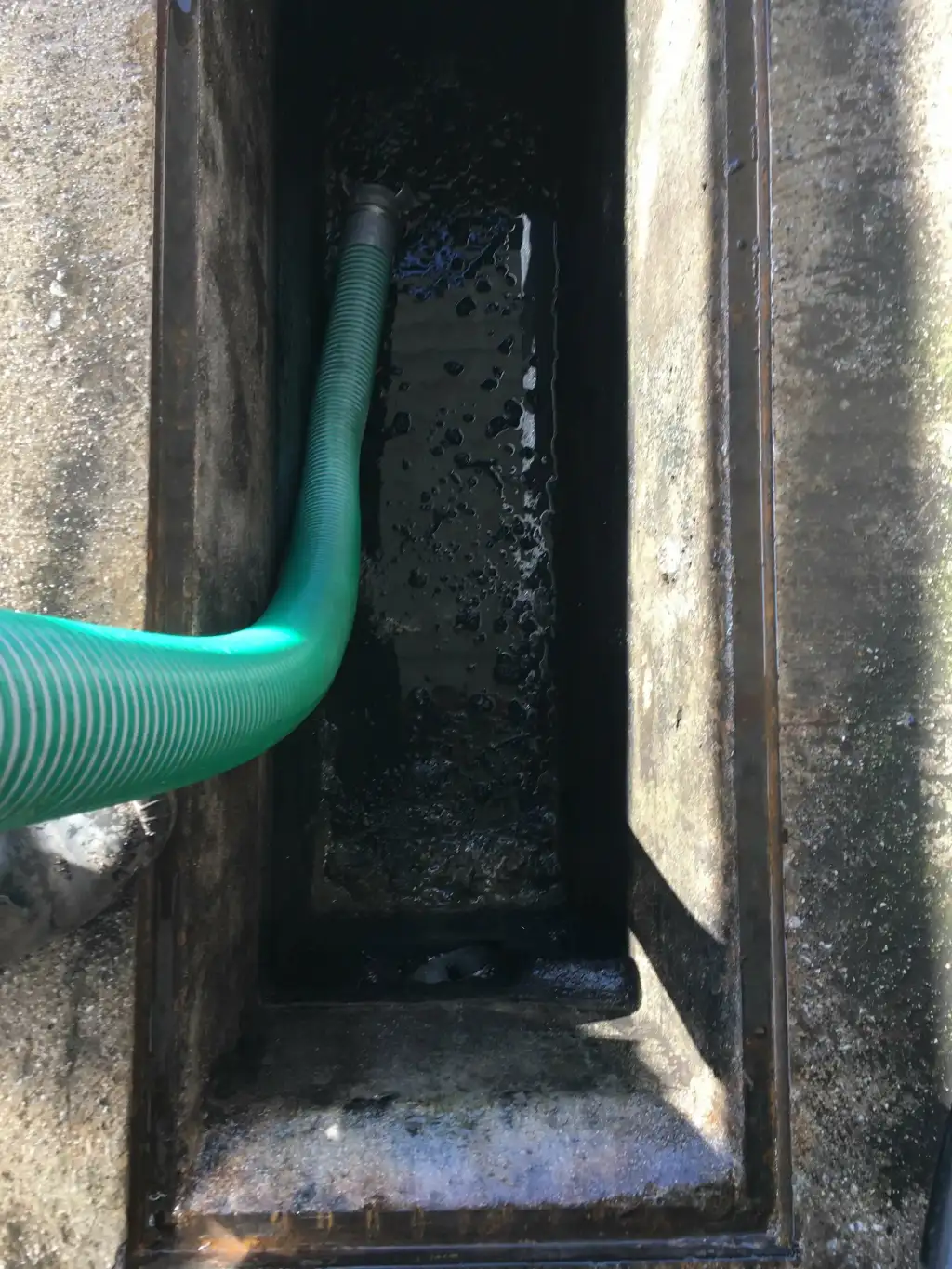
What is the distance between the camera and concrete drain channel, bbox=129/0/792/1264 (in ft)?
4.01

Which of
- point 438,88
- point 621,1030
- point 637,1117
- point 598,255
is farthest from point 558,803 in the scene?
point 438,88

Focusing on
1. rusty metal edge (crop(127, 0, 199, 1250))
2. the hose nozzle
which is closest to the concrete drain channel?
rusty metal edge (crop(127, 0, 199, 1250))

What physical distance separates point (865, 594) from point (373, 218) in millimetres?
1424

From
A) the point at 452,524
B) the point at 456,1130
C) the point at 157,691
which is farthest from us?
the point at 452,524

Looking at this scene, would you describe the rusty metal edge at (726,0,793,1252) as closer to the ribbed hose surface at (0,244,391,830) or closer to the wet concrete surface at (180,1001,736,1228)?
the wet concrete surface at (180,1001,736,1228)

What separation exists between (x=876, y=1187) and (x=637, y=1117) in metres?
0.34

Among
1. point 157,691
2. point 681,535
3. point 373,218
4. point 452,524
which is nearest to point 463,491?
point 452,524

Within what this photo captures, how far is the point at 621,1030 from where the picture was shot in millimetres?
1549

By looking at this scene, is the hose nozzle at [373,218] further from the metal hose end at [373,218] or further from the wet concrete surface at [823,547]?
the wet concrete surface at [823,547]

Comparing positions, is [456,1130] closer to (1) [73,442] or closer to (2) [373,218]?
(1) [73,442]

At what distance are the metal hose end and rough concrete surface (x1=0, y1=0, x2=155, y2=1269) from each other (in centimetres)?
71

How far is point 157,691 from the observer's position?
89 cm

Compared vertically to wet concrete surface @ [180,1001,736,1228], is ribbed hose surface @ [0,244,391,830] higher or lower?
higher

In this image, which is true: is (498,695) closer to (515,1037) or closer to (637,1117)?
(515,1037)
